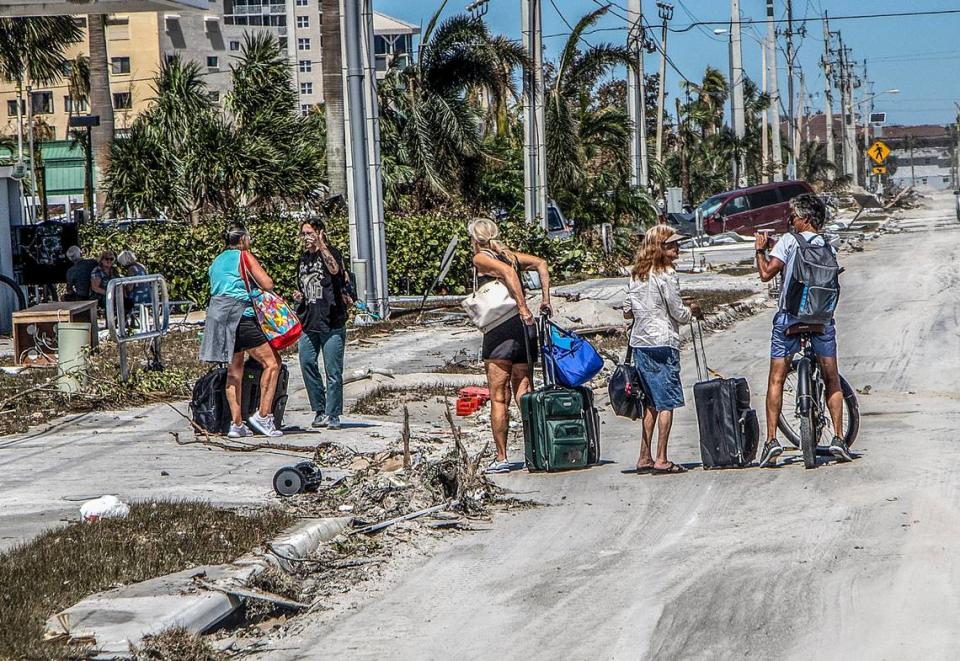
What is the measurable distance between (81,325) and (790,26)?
75.8 meters

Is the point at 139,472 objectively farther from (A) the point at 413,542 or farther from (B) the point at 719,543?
(B) the point at 719,543

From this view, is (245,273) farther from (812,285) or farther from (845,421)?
(845,421)

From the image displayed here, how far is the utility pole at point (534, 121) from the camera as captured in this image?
1163 inches

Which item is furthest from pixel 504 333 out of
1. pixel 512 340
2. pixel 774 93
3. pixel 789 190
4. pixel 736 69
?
pixel 774 93

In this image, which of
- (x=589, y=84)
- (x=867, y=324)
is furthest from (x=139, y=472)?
(x=589, y=84)

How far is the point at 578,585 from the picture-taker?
663 cm

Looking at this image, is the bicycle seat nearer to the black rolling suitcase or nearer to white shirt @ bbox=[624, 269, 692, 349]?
the black rolling suitcase

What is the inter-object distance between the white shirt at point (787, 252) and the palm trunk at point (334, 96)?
16937 mm

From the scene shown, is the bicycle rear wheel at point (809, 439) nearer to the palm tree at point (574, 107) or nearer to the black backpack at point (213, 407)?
the black backpack at point (213, 407)

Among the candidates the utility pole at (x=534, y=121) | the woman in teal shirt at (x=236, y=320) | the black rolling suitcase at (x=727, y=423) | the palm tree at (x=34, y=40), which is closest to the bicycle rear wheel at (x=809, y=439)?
the black rolling suitcase at (x=727, y=423)

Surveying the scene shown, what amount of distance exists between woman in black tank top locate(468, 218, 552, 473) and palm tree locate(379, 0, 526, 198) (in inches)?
797

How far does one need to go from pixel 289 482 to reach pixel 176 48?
88.4 metres

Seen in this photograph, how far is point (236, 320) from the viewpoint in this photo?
11.0 metres

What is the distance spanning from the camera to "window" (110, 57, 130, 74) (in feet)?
296
